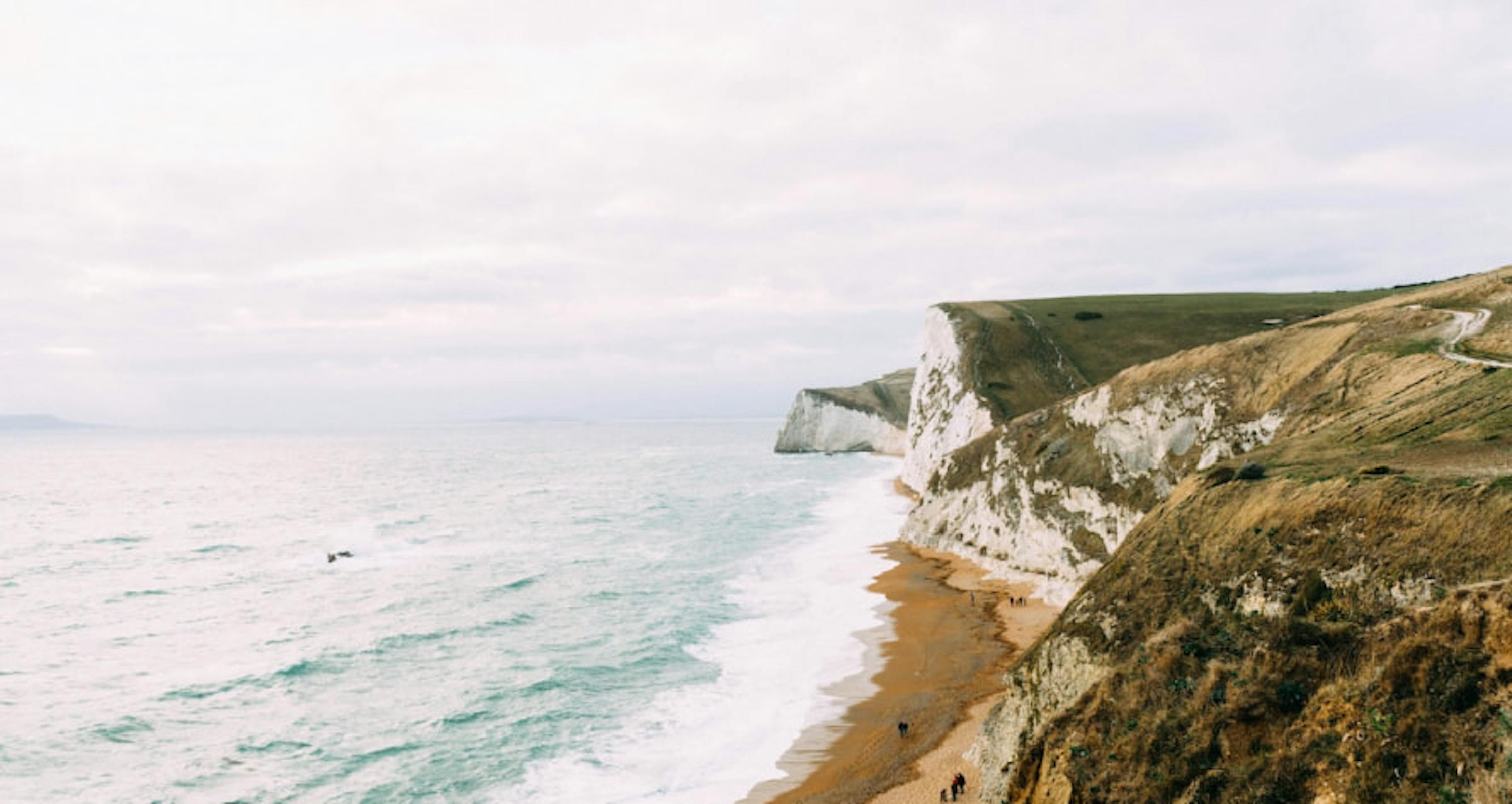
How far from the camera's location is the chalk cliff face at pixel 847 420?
571ft

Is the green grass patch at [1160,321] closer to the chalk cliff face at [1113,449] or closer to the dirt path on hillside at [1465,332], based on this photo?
the chalk cliff face at [1113,449]

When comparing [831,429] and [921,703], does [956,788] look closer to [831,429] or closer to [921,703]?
[921,703]

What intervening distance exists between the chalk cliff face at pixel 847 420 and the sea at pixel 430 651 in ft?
293

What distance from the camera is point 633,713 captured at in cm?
3077

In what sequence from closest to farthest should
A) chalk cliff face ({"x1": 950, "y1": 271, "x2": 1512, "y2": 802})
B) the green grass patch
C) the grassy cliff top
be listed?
chalk cliff face ({"x1": 950, "y1": 271, "x2": 1512, "y2": 802}), the grassy cliff top, the green grass patch

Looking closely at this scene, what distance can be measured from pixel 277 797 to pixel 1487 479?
3385 centimetres

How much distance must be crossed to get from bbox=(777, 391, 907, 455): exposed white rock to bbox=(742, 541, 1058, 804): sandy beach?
12670 cm

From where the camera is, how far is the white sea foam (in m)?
25.0

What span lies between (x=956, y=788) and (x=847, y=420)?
158 meters

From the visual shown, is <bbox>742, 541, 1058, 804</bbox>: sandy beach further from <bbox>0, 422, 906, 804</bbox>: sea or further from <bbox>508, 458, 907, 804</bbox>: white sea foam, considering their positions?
<bbox>0, 422, 906, 804</bbox>: sea

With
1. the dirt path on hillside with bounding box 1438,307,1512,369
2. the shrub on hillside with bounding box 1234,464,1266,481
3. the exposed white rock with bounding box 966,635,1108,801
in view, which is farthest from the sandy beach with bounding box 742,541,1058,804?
the dirt path on hillside with bounding box 1438,307,1512,369

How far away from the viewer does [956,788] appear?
71.0ft

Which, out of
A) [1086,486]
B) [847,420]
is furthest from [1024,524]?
[847,420]

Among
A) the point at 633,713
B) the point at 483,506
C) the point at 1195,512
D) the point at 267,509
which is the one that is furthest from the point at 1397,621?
the point at 267,509
